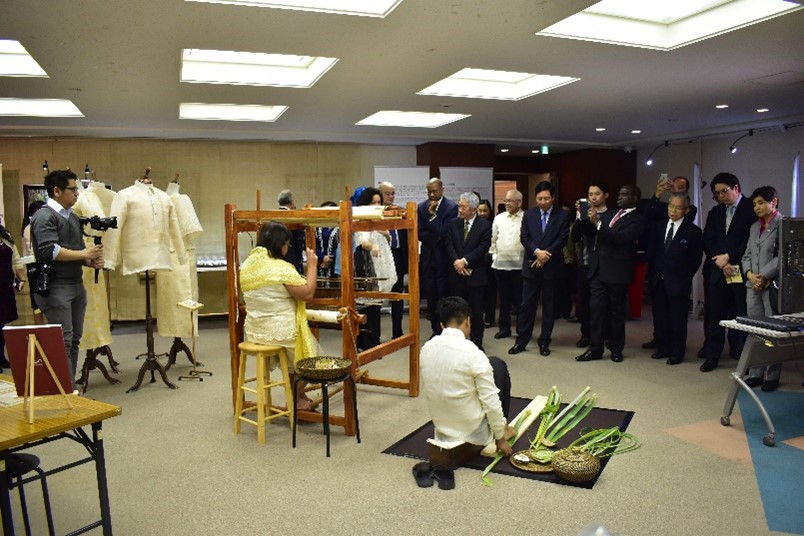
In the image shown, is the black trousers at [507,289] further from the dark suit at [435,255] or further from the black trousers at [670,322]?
the black trousers at [670,322]

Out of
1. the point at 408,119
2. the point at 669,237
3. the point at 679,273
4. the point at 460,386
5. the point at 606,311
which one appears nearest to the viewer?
the point at 460,386

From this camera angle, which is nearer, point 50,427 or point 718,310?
point 50,427

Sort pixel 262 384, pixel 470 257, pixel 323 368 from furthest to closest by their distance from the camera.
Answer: pixel 470 257 → pixel 262 384 → pixel 323 368

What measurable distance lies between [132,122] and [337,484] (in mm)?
5533

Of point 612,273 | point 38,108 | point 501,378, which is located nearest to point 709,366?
point 612,273

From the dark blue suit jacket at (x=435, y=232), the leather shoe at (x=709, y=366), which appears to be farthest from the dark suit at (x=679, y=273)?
the dark blue suit jacket at (x=435, y=232)

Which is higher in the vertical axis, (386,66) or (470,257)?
(386,66)

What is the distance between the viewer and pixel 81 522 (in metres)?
2.90

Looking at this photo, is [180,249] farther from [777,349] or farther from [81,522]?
[777,349]

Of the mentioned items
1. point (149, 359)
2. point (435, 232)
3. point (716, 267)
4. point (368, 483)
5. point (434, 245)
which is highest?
point (435, 232)

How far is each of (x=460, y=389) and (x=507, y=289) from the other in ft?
14.1

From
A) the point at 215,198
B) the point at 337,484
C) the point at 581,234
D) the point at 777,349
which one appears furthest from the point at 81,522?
the point at 215,198

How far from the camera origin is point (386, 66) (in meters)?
4.68

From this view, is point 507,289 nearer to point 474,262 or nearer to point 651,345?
point 474,262
